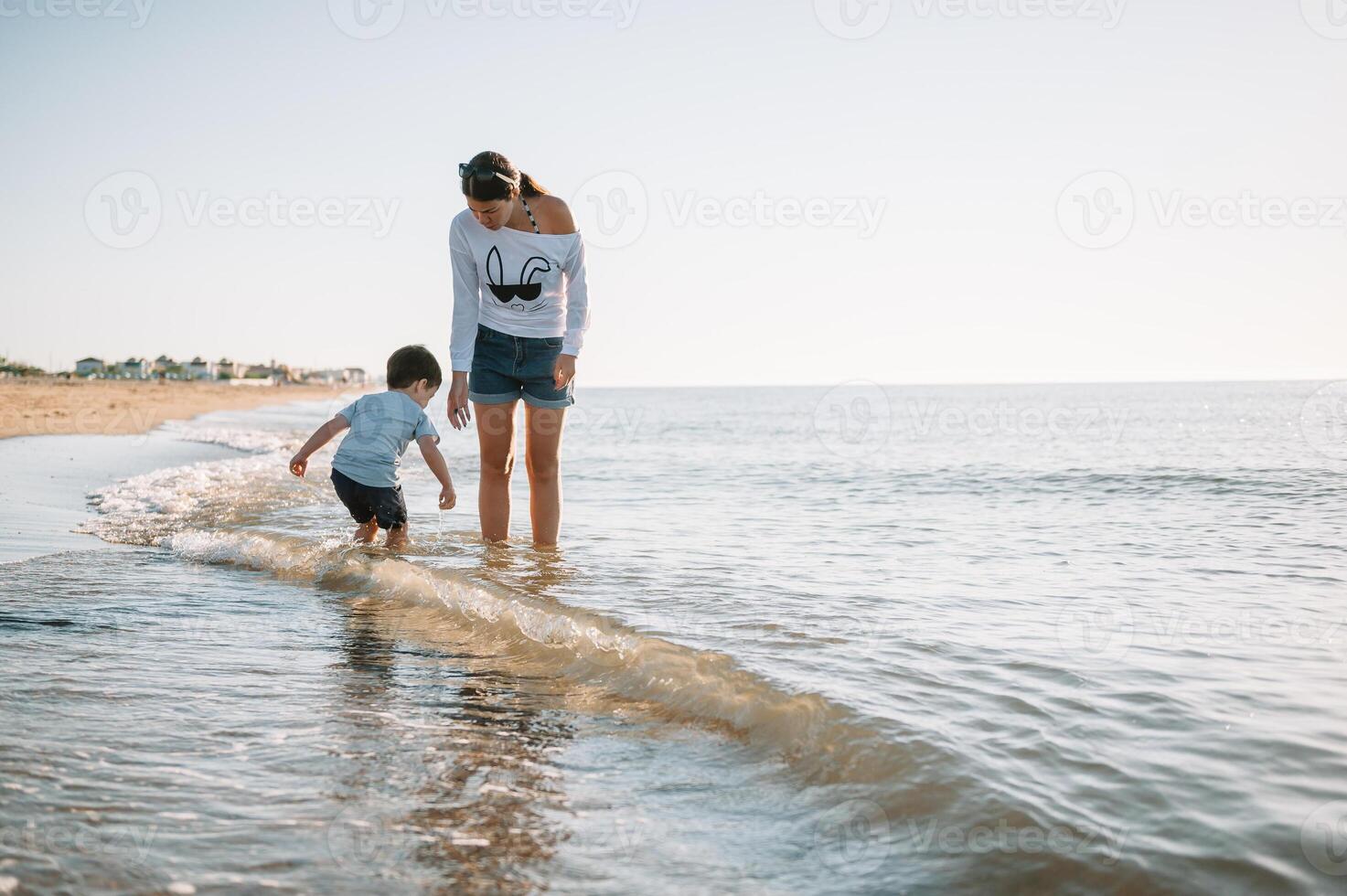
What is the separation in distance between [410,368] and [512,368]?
94cm

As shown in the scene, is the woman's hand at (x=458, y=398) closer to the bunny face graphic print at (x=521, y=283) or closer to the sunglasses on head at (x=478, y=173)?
the bunny face graphic print at (x=521, y=283)

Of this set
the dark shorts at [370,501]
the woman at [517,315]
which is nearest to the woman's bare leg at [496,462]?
the woman at [517,315]

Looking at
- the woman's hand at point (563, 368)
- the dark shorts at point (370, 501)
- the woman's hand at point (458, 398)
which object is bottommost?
the dark shorts at point (370, 501)

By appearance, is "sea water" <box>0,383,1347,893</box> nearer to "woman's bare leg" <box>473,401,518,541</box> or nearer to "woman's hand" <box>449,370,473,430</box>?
"woman's bare leg" <box>473,401,518,541</box>

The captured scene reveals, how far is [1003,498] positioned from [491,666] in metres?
9.06

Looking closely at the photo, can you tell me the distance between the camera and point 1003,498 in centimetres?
1116

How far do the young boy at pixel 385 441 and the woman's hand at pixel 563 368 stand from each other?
0.83 m

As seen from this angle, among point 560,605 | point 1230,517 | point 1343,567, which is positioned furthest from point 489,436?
point 1230,517

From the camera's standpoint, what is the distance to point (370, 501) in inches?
218

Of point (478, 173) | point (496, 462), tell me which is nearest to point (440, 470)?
point (496, 462)

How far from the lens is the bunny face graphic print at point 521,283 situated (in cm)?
493

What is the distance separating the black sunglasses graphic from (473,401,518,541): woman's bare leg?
60 centimetres

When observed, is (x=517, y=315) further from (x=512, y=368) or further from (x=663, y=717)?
(x=663, y=717)

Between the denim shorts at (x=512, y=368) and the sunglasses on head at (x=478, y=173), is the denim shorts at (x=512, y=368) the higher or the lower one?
the lower one
